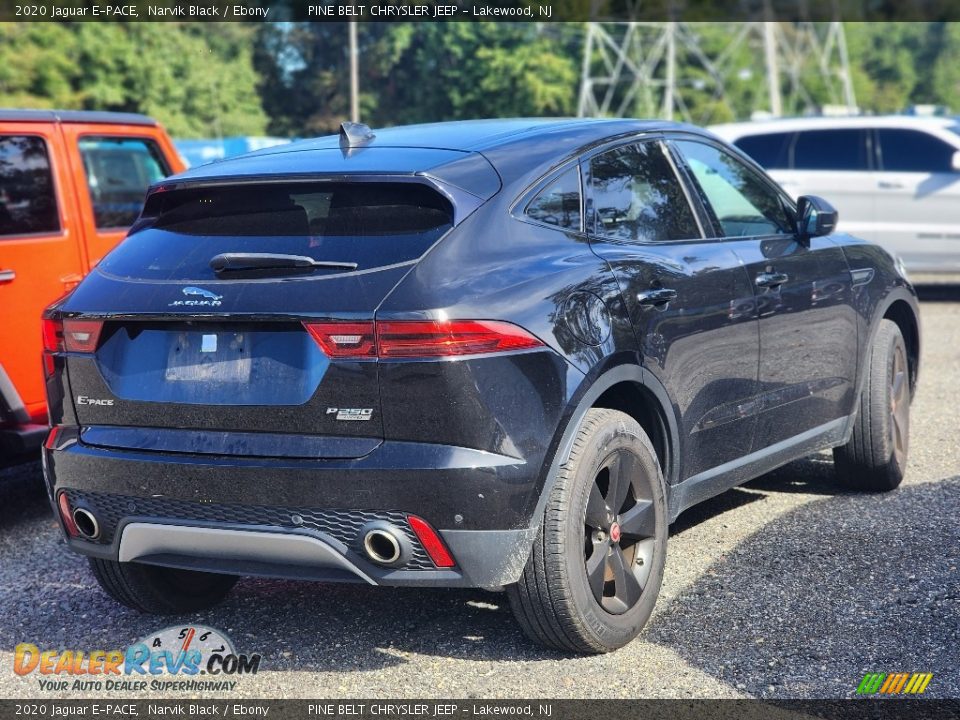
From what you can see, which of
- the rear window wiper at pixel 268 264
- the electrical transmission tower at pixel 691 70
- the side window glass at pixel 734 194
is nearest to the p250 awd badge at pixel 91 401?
the rear window wiper at pixel 268 264

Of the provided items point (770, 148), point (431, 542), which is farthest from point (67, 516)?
point (770, 148)

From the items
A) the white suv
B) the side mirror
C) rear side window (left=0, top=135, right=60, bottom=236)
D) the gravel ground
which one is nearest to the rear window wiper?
the gravel ground

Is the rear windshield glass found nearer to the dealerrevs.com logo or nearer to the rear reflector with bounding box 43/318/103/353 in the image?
the rear reflector with bounding box 43/318/103/353

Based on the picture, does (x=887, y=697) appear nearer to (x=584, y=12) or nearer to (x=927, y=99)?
(x=584, y=12)

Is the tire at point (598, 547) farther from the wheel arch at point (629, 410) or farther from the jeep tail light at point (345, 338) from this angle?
the jeep tail light at point (345, 338)

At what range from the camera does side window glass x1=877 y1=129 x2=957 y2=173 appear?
565 inches

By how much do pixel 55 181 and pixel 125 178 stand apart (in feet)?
2.03

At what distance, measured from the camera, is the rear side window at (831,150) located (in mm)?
A: 14758

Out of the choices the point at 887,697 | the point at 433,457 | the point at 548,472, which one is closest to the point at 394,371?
the point at 433,457

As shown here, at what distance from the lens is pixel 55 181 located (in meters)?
6.86

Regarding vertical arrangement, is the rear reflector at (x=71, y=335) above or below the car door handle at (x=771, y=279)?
above

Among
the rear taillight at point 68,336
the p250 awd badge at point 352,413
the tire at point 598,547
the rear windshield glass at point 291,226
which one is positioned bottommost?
the tire at point 598,547

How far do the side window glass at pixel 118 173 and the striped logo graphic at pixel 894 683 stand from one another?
15.7 feet

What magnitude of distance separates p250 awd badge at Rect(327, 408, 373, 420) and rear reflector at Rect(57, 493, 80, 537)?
1062 millimetres
